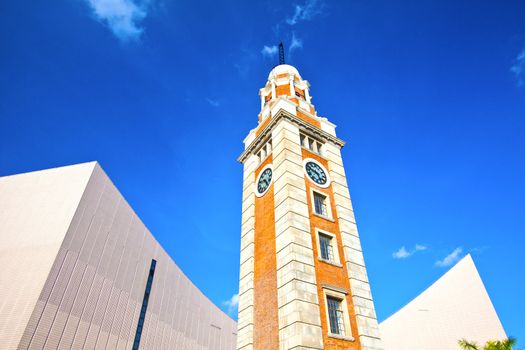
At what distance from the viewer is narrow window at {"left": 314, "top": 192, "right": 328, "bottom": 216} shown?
64.8 feet

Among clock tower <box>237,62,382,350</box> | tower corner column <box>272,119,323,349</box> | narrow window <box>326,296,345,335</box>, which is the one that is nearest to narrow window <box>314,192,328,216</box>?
clock tower <box>237,62,382,350</box>

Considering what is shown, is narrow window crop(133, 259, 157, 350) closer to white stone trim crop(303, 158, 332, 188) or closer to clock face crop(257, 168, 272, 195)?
clock face crop(257, 168, 272, 195)

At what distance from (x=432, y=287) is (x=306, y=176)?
134 ft

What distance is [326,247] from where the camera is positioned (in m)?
18.3

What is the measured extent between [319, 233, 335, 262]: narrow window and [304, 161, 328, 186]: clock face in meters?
3.75

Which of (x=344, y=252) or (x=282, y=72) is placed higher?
(x=282, y=72)

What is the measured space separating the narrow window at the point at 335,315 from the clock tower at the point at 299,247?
5 centimetres

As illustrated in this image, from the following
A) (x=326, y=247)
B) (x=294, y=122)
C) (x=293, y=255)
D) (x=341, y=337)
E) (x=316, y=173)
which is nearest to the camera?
(x=341, y=337)

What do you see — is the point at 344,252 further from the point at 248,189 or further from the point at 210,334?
the point at 210,334

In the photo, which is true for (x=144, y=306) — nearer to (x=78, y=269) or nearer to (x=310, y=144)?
(x=78, y=269)

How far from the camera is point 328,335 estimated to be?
1445 centimetres

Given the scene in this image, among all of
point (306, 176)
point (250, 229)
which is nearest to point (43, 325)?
point (250, 229)

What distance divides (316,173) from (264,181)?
331 centimetres

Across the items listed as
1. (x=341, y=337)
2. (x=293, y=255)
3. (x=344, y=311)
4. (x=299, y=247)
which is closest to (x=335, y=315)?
(x=344, y=311)
